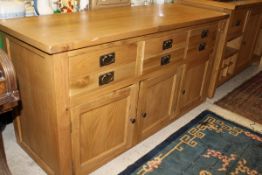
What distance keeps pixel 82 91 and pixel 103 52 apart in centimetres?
21

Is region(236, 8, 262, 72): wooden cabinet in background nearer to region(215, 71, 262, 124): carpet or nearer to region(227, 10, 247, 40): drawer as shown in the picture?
region(227, 10, 247, 40): drawer

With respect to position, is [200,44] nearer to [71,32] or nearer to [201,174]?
[201,174]

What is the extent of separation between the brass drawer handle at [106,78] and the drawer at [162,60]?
251mm

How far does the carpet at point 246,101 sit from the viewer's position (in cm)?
221

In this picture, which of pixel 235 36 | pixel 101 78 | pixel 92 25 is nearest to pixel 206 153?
pixel 101 78

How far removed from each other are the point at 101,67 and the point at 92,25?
251 mm

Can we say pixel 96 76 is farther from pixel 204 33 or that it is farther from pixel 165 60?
pixel 204 33

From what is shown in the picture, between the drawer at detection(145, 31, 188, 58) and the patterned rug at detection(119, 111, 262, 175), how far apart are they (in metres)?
0.66

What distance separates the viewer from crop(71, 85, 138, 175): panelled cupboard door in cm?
123

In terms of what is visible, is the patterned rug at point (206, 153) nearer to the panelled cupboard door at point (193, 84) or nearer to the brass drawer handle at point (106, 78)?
the panelled cupboard door at point (193, 84)

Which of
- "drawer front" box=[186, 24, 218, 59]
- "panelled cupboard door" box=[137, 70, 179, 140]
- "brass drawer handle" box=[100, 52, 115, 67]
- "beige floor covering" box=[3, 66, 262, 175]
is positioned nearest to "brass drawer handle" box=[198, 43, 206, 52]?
"drawer front" box=[186, 24, 218, 59]

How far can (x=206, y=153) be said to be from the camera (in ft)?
5.55

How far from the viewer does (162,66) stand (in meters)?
1.55

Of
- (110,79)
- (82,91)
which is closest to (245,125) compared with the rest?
(110,79)
